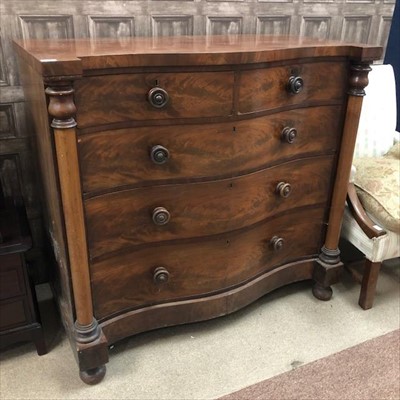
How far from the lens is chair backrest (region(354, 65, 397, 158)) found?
1966 millimetres

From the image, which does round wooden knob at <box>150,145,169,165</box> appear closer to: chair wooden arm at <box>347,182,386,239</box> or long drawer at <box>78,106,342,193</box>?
long drawer at <box>78,106,342,193</box>

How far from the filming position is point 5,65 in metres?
1.52

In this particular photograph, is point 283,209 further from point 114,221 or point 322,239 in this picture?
point 114,221

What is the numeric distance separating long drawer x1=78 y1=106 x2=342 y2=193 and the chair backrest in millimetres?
523

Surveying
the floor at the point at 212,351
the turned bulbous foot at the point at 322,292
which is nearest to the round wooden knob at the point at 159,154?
the floor at the point at 212,351

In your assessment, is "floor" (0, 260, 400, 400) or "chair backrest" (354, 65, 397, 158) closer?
"floor" (0, 260, 400, 400)

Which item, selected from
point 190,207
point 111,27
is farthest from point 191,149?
point 111,27

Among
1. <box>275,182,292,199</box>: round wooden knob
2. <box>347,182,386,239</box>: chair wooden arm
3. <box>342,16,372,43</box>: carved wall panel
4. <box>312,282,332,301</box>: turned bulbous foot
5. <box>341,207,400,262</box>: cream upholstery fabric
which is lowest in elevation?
<box>312,282,332,301</box>: turned bulbous foot

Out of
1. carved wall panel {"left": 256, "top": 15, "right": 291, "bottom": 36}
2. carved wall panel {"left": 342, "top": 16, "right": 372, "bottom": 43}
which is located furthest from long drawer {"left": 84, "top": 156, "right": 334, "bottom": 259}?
carved wall panel {"left": 342, "top": 16, "right": 372, "bottom": 43}

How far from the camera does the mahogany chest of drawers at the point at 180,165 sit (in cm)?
115

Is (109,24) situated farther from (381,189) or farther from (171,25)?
(381,189)

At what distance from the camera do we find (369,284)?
68.4 inches

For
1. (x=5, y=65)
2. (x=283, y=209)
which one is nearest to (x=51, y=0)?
(x=5, y=65)

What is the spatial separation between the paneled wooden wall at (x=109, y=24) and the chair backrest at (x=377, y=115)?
10.3 inches
